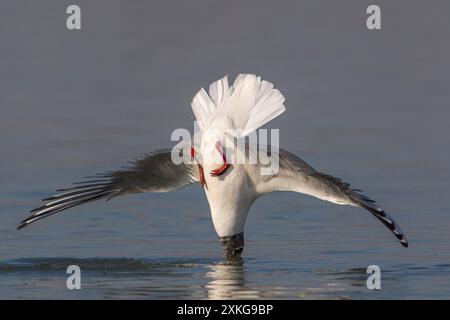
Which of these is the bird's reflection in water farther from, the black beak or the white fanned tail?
the white fanned tail

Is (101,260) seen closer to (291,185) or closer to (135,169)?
(135,169)

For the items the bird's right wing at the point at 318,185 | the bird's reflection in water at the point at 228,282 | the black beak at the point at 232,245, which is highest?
the bird's right wing at the point at 318,185

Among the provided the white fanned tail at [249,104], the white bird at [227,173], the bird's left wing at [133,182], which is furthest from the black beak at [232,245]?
the white fanned tail at [249,104]

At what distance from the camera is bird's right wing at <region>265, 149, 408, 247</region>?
1084 centimetres

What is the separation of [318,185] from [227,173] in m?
0.81

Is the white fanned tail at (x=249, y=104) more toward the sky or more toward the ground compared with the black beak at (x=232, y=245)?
more toward the sky

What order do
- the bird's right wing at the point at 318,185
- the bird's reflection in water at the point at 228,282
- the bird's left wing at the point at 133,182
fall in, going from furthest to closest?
the bird's left wing at the point at 133,182 < the bird's right wing at the point at 318,185 < the bird's reflection in water at the point at 228,282

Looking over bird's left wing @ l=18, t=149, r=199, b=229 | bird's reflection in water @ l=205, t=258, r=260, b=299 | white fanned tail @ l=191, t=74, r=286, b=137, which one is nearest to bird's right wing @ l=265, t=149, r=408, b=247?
white fanned tail @ l=191, t=74, r=286, b=137

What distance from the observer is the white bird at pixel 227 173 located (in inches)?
446

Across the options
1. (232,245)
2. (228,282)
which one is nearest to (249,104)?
(232,245)

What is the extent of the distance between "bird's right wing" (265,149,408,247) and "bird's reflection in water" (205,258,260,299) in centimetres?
72

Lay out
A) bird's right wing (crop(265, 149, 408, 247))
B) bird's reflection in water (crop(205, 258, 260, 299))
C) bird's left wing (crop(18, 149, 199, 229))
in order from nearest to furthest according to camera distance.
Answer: bird's reflection in water (crop(205, 258, 260, 299))
bird's right wing (crop(265, 149, 408, 247))
bird's left wing (crop(18, 149, 199, 229))

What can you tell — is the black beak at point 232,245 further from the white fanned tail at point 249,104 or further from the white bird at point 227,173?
the white fanned tail at point 249,104
